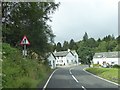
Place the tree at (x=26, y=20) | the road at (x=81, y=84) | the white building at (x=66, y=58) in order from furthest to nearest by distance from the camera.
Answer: the white building at (x=66, y=58) → the tree at (x=26, y=20) → the road at (x=81, y=84)

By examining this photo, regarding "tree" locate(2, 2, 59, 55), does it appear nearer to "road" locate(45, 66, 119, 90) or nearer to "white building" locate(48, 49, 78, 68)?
"road" locate(45, 66, 119, 90)

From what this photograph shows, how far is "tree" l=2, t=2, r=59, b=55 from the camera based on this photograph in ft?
104

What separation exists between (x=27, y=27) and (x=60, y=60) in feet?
429

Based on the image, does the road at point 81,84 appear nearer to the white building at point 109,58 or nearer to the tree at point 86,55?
the white building at point 109,58

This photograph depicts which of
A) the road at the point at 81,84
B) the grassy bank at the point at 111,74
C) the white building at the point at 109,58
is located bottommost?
the road at the point at 81,84

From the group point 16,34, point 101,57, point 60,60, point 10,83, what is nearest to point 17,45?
point 16,34

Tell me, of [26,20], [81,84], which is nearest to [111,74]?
[26,20]

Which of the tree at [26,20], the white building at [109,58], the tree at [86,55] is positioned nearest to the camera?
the tree at [26,20]

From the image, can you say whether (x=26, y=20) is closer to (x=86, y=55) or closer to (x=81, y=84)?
(x=81, y=84)

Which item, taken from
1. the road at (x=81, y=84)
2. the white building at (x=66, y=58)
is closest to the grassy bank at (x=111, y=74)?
the road at (x=81, y=84)

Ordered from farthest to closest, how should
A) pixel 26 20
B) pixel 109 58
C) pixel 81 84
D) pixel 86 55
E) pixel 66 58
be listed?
pixel 66 58 → pixel 86 55 → pixel 109 58 → pixel 26 20 → pixel 81 84

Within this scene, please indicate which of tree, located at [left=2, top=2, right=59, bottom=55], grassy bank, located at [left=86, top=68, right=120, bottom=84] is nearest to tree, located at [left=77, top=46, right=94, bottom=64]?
grassy bank, located at [left=86, top=68, right=120, bottom=84]

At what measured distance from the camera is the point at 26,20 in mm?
34656

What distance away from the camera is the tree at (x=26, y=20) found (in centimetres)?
3172
